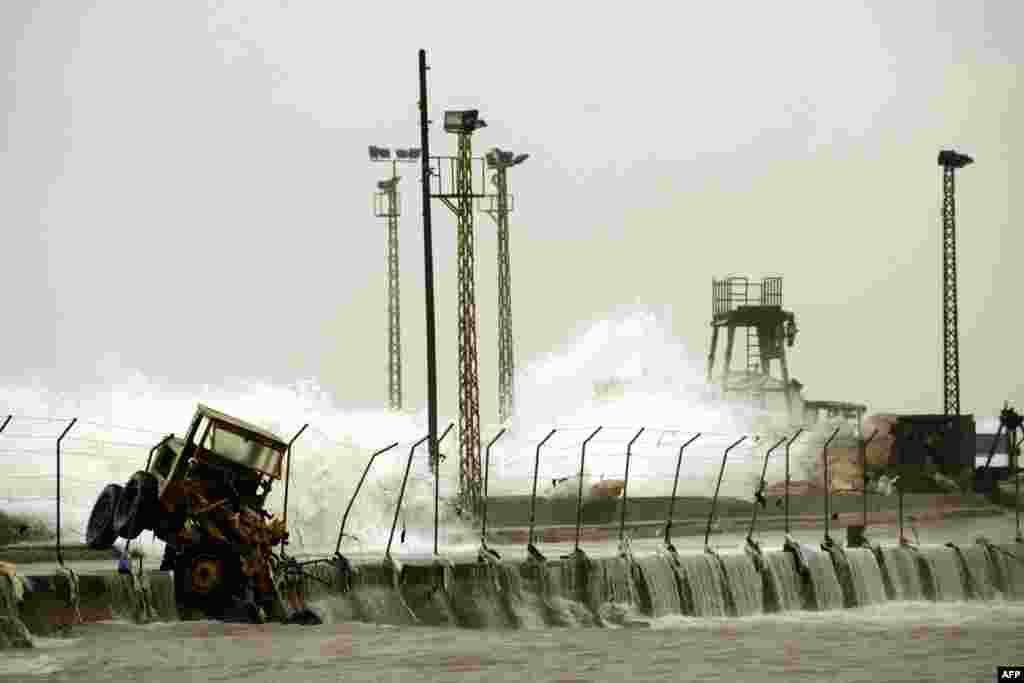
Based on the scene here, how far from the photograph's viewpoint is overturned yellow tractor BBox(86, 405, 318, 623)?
55.4 metres

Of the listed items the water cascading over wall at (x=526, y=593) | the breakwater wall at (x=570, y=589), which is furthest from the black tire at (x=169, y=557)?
the water cascading over wall at (x=526, y=593)

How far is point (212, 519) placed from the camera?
55938mm

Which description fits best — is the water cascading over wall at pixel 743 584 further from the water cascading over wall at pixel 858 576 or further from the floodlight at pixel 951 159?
the floodlight at pixel 951 159

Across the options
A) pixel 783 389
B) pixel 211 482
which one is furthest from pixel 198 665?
pixel 783 389

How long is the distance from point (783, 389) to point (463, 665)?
3657 inches

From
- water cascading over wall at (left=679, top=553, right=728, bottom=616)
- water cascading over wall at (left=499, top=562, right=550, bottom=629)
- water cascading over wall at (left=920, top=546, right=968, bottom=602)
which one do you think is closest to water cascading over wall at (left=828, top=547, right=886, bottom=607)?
water cascading over wall at (left=920, top=546, right=968, bottom=602)

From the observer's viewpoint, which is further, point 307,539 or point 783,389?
point 783,389

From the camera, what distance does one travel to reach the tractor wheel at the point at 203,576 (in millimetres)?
55312

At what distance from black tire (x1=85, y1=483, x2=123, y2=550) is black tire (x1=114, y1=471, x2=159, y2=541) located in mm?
317

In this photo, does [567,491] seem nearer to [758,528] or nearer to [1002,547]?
[758,528]

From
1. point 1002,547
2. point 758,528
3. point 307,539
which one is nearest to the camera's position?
point 307,539

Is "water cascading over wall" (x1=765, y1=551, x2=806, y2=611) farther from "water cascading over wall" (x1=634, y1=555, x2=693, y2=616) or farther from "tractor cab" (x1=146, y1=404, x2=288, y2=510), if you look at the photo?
"tractor cab" (x1=146, y1=404, x2=288, y2=510)

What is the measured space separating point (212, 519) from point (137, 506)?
1.81 metres

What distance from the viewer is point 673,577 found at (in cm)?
6988
